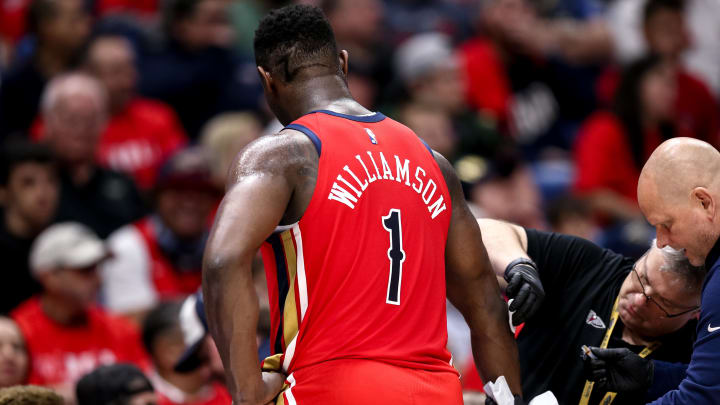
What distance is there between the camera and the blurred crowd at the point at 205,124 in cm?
695

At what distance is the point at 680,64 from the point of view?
9836mm

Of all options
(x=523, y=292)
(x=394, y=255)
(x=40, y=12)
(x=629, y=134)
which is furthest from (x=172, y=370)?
(x=629, y=134)

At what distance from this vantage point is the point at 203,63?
940cm

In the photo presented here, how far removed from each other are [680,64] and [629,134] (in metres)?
1.23

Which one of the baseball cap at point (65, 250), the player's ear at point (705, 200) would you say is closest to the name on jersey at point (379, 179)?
the player's ear at point (705, 200)

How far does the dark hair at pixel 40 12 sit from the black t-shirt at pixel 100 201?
134 cm

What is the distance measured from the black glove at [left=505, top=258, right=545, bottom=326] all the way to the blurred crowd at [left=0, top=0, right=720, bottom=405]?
1.99 meters

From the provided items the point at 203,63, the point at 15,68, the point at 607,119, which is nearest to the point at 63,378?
the point at 15,68

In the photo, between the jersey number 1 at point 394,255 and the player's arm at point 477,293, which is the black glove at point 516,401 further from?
the jersey number 1 at point 394,255

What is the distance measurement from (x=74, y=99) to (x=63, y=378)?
2121 mm

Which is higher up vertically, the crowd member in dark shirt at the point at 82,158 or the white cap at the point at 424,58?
the white cap at the point at 424,58

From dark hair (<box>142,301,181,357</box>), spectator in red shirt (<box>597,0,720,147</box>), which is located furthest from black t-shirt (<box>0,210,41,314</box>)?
spectator in red shirt (<box>597,0,720,147</box>)

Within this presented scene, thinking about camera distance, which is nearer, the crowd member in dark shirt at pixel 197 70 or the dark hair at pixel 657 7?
the crowd member in dark shirt at pixel 197 70

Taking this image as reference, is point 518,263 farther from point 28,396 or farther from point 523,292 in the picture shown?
point 28,396
